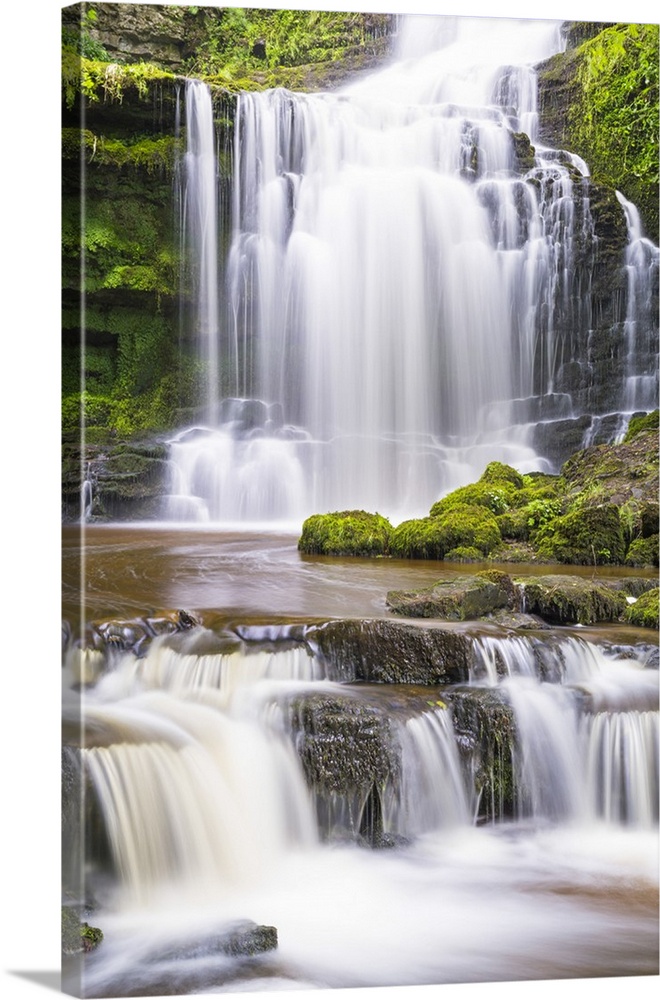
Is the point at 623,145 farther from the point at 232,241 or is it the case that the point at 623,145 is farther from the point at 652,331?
the point at 232,241

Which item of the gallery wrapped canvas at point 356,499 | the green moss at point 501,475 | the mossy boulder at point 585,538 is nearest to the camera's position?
the gallery wrapped canvas at point 356,499

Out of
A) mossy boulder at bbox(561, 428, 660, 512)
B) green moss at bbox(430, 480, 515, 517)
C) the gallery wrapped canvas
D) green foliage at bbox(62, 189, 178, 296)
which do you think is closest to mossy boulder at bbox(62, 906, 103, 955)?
the gallery wrapped canvas

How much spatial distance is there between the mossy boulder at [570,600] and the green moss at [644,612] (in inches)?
1.9

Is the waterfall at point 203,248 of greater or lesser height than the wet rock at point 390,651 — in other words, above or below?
above

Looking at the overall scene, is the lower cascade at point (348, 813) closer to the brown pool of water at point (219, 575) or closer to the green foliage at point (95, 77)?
the brown pool of water at point (219, 575)

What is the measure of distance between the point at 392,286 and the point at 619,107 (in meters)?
1.55

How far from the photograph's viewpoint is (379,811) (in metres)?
7.36

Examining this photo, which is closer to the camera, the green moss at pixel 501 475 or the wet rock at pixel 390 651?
the wet rock at pixel 390 651

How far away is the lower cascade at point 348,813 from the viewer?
7012 mm

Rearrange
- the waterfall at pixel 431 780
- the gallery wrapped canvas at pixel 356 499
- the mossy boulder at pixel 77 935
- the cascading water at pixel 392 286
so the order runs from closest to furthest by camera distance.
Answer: the mossy boulder at pixel 77 935 < the gallery wrapped canvas at pixel 356 499 < the waterfall at pixel 431 780 < the cascading water at pixel 392 286

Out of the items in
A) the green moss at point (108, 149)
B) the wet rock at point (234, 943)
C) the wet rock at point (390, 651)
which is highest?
the green moss at point (108, 149)

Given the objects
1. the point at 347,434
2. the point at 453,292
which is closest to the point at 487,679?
the point at 347,434

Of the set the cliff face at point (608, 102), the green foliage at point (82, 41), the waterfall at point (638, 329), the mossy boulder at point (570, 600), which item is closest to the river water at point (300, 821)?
the mossy boulder at point (570, 600)

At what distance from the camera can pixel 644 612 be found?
814 cm
